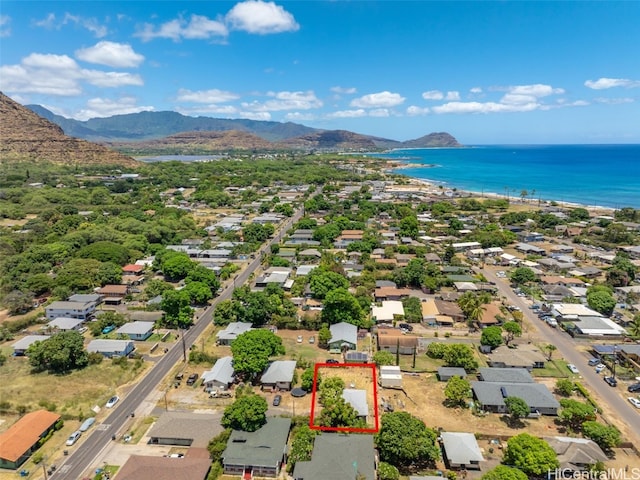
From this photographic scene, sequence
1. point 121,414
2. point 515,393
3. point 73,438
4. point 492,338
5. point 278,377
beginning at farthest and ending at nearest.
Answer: point 492,338 < point 278,377 < point 515,393 < point 121,414 < point 73,438

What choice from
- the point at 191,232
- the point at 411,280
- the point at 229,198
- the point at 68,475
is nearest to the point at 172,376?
the point at 68,475

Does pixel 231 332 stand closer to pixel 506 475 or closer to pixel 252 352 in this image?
pixel 252 352

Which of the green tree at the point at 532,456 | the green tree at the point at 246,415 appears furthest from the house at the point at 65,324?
the green tree at the point at 532,456

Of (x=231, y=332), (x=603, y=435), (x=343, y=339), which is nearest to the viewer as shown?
(x=603, y=435)

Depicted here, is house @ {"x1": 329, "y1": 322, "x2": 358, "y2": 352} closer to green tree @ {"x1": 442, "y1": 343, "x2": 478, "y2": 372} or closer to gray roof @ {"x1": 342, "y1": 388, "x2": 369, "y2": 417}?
gray roof @ {"x1": 342, "y1": 388, "x2": 369, "y2": 417}

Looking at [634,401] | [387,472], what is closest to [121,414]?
[387,472]

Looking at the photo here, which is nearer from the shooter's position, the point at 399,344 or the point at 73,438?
the point at 73,438
